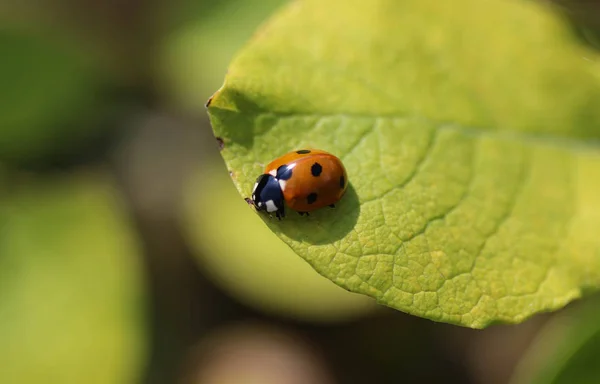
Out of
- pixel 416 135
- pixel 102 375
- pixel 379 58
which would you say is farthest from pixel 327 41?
pixel 102 375

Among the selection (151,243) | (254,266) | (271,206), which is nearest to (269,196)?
(271,206)

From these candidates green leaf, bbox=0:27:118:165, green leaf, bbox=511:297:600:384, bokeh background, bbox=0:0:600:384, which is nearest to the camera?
green leaf, bbox=511:297:600:384

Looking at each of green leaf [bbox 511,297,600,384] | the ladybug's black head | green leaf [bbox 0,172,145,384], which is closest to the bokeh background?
green leaf [bbox 0,172,145,384]

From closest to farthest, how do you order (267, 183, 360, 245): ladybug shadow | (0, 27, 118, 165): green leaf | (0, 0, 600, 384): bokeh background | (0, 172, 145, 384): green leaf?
(267, 183, 360, 245): ladybug shadow → (0, 172, 145, 384): green leaf → (0, 0, 600, 384): bokeh background → (0, 27, 118, 165): green leaf

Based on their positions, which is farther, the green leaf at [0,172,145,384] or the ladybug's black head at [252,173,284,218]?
the green leaf at [0,172,145,384]

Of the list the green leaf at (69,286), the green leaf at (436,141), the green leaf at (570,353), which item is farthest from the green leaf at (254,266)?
the green leaf at (436,141)

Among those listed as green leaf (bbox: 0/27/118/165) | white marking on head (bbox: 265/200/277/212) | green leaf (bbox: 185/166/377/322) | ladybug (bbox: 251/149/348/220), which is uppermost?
green leaf (bbox: 0/27/118/165)

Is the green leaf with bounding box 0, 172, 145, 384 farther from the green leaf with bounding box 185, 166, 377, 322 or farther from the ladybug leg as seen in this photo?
the ladybug leg

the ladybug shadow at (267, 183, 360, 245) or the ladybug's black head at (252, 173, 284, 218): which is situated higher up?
the ladybug's black head at (252, 173, 284, 218)
